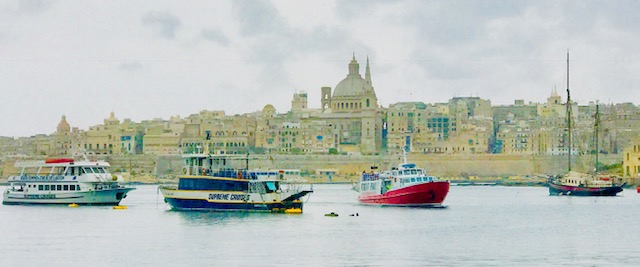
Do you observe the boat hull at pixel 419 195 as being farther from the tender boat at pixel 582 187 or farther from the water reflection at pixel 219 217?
the tender boat at pixel 582 187

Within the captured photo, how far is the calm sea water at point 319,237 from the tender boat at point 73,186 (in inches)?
30.3

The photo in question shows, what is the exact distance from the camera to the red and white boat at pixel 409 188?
164 ft

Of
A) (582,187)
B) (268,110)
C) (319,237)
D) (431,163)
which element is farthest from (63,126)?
(319,237)

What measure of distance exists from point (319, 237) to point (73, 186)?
651 inches

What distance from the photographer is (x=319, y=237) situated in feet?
122

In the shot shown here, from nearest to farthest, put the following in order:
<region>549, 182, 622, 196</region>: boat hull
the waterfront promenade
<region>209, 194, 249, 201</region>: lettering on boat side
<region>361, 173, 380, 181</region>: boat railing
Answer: <region>209, 194, 249, 201</region>: lettering on boat side → <region>361, 173, 380, 181</region>: boat railing → <region>549, 182, 622, 196</region>: boat hull → the waterfront promenade

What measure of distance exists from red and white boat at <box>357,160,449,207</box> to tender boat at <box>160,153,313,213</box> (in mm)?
5937

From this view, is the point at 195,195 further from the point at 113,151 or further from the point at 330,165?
the point at 113,151

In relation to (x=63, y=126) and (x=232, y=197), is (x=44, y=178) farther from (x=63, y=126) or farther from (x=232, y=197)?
(x=63, y=126)

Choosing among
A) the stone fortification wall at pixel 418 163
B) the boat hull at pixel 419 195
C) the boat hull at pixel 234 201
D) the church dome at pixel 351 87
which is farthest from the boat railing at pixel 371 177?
the church dome at pixel 351 87

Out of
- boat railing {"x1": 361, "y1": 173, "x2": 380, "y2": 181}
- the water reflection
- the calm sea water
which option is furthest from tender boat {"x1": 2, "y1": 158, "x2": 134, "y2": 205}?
boat railing {"x1": 361, "y1": 173, "x2": 380, "y2": 181}

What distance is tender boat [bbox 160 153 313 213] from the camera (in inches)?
1746

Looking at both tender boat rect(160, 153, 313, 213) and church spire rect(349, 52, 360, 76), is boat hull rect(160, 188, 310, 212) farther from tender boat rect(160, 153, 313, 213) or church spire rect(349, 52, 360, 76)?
church spire rect(349, 52, 360, 76)

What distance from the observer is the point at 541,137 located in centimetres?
12156
